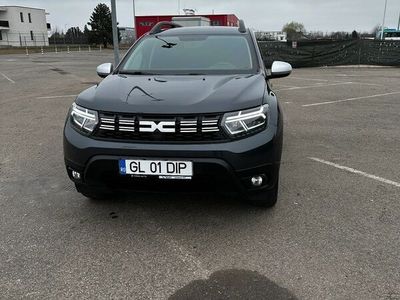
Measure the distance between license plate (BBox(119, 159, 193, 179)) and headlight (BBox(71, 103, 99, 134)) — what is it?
0.42 metres

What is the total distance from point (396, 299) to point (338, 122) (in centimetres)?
554

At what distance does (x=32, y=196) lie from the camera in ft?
13.9

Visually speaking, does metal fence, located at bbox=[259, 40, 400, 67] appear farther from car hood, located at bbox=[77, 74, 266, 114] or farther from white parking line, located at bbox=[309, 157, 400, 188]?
car hood, located at bbox=[77, 74, 266, 114]

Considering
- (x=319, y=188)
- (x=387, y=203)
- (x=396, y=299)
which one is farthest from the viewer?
(x=319, y=188)

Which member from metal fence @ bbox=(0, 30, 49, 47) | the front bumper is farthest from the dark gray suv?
metal fence @ bbox=(0, 30, 49, 47)

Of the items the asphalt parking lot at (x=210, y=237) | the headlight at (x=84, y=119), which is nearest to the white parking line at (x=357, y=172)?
the asphalt parking lot at (x=210, y=237)

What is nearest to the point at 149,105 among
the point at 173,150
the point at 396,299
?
the point at 173,150

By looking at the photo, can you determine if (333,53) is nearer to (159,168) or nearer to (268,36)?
(159,168)

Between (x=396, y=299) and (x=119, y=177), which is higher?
(x=119, y=177)

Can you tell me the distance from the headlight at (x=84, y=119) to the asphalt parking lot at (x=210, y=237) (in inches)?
33.6

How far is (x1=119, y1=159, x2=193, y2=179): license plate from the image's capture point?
3129 millimetres

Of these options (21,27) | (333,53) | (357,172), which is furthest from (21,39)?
(357,172)

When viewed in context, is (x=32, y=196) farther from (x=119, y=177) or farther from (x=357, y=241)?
(x=357, y=241)

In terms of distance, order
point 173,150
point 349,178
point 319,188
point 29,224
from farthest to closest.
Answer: point 349,178, point 319,188, point 29,224, point 173,150
